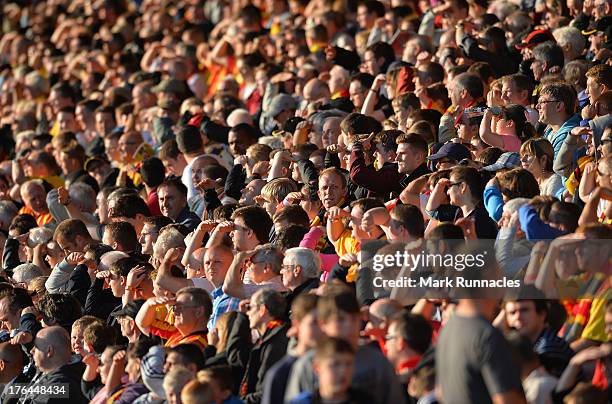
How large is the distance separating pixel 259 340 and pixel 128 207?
388 cm

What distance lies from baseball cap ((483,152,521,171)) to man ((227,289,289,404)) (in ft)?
6.79

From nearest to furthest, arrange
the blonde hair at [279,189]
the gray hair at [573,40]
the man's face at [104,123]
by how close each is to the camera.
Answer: the blonde hair at [279,189], the gray hair at [573,40], the man's face at [104,123]

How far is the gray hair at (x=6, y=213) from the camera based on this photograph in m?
13.7

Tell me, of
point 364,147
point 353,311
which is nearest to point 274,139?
point 364,147

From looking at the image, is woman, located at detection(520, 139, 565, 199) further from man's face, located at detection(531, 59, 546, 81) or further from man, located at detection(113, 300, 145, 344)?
man, located at detection(113, 300, 145, 344)

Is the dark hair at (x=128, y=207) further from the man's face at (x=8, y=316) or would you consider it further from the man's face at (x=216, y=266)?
the man's face at (x=216, y=266)

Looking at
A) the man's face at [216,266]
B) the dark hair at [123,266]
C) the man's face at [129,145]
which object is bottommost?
the man's face at [129,145]

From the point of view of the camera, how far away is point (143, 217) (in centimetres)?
1206

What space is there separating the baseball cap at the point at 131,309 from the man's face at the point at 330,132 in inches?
104

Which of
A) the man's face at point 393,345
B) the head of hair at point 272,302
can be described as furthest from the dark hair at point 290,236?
the man's face at point 393,345

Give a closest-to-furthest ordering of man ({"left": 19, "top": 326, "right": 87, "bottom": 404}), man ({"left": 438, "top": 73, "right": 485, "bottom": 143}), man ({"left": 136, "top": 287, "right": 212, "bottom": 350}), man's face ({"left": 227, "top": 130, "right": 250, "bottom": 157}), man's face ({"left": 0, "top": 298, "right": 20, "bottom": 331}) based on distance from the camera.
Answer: man ({"left": 136, "top": 287, "right": 212, "bottom": 350}) → man ({"left": 19, "top": 326, "right": 87, "bottom": 404}) → man's face ({"left": 0, "top": 298, "right": 20, "bottom": 331}) → man ({"left": 438, "top": 73, "right": 485, "bottom": 143}) → man's face ({"left": 227, "top": 130, "right": 250, "bottom": 157})

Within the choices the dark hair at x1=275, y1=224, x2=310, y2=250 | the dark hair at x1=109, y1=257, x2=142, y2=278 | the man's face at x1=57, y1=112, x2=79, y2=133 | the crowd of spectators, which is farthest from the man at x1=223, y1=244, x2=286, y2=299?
the man's face at x1=57, y1=112, x2=79, y2=133

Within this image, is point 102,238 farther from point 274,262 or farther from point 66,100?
point 66,100

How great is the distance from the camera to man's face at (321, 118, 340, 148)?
12.0 m
